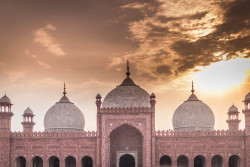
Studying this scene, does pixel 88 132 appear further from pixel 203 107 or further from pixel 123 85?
pixel 203 107

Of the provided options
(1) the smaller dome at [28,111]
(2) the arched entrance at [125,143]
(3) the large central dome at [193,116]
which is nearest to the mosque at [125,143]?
(2) the arched entrance at [125,143]

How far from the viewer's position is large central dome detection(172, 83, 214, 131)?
24531mm

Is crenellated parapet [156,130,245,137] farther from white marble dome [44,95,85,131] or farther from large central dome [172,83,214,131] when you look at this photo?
white marble dome [44,95,85,131]

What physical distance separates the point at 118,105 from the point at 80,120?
3.94 metres

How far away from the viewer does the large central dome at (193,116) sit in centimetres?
2453

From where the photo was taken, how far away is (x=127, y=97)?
23453 millimetres

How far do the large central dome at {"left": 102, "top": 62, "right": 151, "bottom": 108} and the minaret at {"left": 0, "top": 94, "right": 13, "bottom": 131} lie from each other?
19.2 feet

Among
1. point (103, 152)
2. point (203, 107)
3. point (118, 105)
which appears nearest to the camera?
point (103, 152)

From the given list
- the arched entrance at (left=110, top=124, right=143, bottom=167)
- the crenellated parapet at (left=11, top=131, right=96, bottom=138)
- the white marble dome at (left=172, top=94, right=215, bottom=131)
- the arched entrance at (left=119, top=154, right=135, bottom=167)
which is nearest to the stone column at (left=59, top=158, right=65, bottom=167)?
the crenellated parapet at (left=11, top=131, right=96, bottom=138)

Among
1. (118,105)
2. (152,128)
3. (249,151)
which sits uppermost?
(118,105)

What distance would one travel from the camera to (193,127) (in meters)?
24.5

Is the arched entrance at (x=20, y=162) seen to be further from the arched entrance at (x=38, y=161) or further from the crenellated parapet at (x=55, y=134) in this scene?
the crenellated parapet at (x=55, y=134)

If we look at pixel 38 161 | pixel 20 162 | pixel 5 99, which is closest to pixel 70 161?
pixel 38 161

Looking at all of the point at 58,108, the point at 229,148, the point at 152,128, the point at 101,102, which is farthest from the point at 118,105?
the point at 229,148
